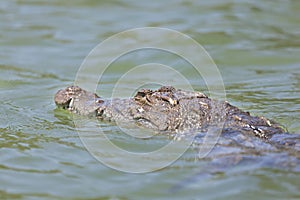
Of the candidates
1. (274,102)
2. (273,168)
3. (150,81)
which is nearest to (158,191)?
(273,168)

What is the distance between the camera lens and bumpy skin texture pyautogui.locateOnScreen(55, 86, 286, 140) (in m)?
5.55

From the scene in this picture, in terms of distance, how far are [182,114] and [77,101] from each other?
1.14m

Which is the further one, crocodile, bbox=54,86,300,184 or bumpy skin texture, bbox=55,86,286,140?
bumpy skin texture, bbox=55,86,286,140

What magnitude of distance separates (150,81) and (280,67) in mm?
1933

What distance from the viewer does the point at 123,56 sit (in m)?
9.58

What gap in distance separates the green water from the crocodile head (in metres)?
0.15

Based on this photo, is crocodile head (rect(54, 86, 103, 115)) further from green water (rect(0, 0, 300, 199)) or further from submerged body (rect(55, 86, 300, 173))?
green water (rect(0, 0, 300, 199))

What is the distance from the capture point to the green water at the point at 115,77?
470 centimetres

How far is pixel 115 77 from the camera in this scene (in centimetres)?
862

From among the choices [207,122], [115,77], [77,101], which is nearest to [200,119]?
[207,122]

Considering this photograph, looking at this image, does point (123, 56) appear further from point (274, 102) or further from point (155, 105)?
point (155, 105)

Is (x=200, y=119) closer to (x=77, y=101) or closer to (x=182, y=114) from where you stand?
(x=182, y=114)

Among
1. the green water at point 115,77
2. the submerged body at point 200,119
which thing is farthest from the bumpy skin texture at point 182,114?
the green water at point 115,77

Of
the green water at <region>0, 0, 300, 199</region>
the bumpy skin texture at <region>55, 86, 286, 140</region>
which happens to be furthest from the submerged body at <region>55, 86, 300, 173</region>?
the green water at <region>0, 0, 300, 199</region>
